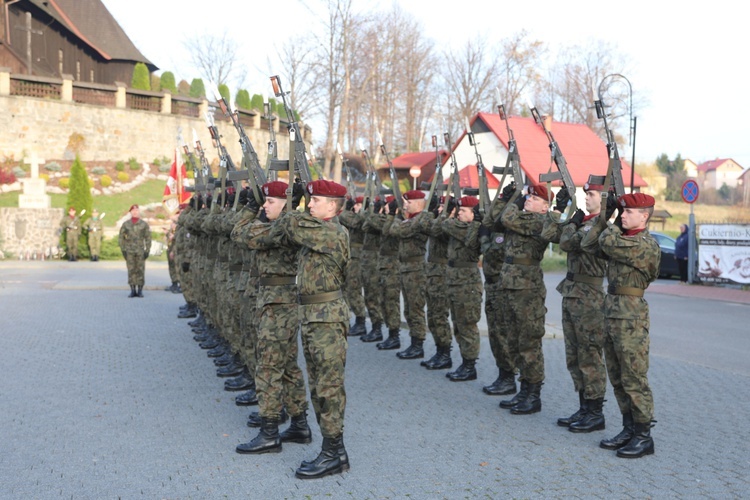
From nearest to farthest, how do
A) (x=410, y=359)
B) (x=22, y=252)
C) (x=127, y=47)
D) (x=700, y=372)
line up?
1. (x=700, y=372)
2. (x=410, y=359)
3. (x=22, y=252)
4. (x=127, y=47)

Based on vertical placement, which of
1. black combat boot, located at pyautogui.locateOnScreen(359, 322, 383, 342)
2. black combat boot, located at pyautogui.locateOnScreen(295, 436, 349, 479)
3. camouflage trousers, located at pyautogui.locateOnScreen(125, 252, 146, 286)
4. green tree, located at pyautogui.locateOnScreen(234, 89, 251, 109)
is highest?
green tree, located at pyautogui.locateOnScreen(234, 89, 251, 109)

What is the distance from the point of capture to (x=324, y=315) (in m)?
4.82

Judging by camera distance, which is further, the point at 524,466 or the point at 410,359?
the point at 410,359

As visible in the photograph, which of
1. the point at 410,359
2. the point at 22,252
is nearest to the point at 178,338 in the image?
the point at 410,359

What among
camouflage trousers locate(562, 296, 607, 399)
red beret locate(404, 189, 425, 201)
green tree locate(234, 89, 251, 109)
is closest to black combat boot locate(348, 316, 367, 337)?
red beret locate(404, 189, 425, 201)

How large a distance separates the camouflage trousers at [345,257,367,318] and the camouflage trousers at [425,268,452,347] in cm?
234

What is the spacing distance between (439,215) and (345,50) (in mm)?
35322

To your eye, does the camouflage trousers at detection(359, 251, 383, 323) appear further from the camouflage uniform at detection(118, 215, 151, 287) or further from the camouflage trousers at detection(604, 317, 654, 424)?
the camouflage uniform at detection(118, 215, 151, 287)

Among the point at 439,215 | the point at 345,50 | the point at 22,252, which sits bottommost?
the point at 22,252

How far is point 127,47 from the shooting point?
49.9 metres

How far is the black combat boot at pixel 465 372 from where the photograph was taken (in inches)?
301

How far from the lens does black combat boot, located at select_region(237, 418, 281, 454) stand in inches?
205

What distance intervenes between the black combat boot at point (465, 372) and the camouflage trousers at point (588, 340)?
1.83 meters

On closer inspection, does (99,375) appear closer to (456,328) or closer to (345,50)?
(456,328)
